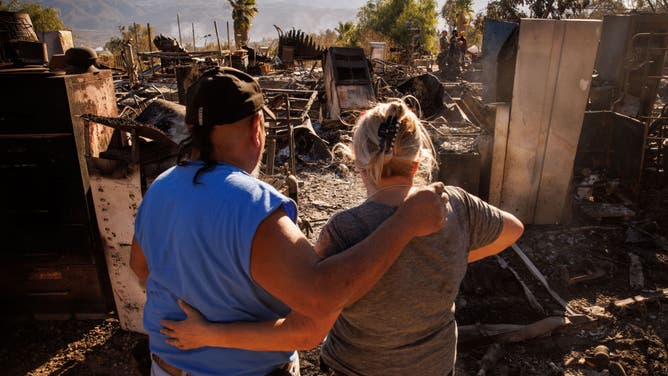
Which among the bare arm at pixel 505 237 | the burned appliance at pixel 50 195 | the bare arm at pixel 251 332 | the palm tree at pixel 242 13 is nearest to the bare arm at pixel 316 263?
the bare arm at pixel 251 332

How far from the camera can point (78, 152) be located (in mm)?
3422

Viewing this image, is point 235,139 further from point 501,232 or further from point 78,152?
point 78,152

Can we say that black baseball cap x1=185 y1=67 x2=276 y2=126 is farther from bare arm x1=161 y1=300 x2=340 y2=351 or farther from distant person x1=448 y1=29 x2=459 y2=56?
distant person x1=448 y1=29 x2=459 y2=56

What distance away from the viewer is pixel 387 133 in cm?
143

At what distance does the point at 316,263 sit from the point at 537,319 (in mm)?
3431

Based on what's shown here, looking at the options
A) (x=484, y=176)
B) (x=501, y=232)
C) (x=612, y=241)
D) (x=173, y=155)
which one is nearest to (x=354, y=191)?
(x=484, y=176)

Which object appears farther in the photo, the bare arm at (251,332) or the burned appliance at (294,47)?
the burned appliance at (294,47)

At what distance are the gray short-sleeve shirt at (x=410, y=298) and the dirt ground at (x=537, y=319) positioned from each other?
66.2 inches

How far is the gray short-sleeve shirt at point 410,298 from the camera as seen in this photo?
1476 mm

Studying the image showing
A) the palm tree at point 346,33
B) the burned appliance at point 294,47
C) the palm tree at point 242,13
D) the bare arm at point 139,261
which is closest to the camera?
the bare arm at point 139,261

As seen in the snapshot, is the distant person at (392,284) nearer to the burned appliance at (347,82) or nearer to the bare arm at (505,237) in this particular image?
the bare arm at (505,237)

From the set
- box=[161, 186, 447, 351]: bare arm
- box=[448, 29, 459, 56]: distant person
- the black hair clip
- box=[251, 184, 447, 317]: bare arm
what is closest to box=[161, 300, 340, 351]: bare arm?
box=[161, 186, 447, 351]: bare arm

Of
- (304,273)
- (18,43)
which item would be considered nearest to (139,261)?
(304,273)

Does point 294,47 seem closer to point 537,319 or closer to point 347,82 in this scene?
point 347,82
